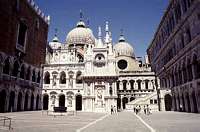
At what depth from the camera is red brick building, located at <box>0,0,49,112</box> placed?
3228 centimetres

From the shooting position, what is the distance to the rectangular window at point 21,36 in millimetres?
36844

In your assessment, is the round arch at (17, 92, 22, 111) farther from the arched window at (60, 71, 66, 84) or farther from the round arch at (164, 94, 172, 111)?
the round arch at (164, 94, 172, 111)

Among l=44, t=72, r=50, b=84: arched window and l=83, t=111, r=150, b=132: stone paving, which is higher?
l=44, t=72, r=50, b=84: arched window

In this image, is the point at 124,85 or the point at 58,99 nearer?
the point at 58,99

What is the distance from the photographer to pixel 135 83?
55.4 m

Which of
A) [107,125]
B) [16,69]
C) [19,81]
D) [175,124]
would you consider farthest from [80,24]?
[175,124]

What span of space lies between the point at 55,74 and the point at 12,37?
15895 millimetres

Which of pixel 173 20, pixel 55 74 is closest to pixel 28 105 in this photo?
pixel 55 74

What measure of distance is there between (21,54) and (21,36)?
11.9ft

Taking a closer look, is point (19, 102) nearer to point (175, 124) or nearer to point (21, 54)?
point (21, 54)

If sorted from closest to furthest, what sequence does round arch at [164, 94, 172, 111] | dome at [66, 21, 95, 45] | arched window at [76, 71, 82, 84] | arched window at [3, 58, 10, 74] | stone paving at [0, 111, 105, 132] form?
stone paving at [0, 111, 105, 132], arched window at [3, 58, 10, 74], round arch at [164, 94, 172, 111], arched window at [76, 71, 82, 84], dome at [66, 21, 95, 45]

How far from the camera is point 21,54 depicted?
3703 centimetres

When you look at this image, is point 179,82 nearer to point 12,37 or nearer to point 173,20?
point 173,20

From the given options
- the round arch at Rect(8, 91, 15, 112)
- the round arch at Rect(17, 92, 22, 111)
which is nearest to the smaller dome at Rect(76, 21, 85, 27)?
the round arch at Rect(17, 92, 22, 111)
